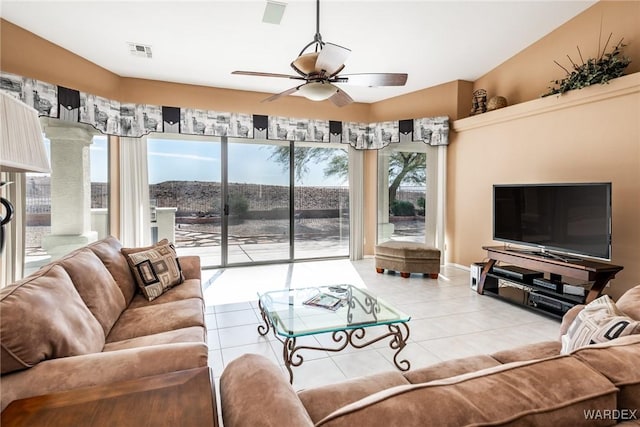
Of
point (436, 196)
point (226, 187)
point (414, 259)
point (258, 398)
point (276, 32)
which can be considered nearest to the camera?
point (258, 398)

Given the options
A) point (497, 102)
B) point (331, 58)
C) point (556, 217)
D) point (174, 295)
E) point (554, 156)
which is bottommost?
point (174, 295)

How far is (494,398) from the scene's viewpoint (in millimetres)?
758

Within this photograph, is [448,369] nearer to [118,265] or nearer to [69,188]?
[118,265]

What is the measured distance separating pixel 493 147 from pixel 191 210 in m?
4.65

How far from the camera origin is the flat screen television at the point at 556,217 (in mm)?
3156

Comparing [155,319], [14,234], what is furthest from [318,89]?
[14,234]

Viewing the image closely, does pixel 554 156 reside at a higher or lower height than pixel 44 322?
higher

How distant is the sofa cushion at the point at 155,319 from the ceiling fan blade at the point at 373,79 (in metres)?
2.05

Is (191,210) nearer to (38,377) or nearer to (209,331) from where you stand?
(209,331)

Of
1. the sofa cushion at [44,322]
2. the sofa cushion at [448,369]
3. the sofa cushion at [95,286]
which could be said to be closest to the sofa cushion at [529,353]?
the sofa cushion at [448,369]

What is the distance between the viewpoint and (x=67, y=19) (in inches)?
131

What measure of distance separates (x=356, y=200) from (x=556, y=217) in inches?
123

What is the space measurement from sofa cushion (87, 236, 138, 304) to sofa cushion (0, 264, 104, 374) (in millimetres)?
709

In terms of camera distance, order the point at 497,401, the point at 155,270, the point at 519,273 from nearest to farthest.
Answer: the point at 497,401, the point at 155,270, the point at 519,273
